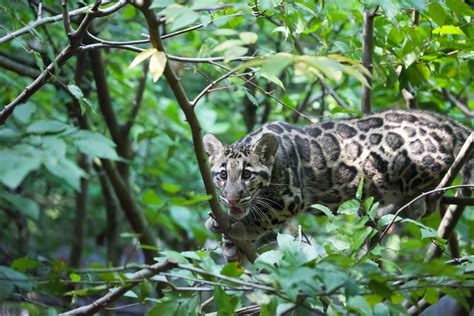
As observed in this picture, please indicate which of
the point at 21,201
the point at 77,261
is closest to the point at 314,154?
the point at 77,261

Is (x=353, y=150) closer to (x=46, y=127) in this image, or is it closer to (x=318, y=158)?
(x=318, y=158)

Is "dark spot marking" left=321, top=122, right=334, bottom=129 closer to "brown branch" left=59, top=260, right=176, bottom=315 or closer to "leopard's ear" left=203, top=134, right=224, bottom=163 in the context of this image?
"leopard's ear" left=203, top=134, right=224, bottom=163

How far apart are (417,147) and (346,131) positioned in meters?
0.61

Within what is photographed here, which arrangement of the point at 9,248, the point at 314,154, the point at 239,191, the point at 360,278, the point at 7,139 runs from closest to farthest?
the point at 7,139, the point at 360,278, the point at 239,191, the point at 314,154, the point at 9,248

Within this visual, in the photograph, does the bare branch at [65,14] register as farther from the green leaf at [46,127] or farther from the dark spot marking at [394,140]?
the dark spot marking at [394,140]

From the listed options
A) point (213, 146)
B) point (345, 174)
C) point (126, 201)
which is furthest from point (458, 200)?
point (126, 201)

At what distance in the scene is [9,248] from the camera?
738cm

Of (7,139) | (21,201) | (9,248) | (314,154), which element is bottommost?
(9,248)

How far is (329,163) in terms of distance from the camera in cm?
592

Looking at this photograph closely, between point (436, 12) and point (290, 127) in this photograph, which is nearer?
point (436, 12)

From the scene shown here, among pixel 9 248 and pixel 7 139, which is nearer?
pixel 7 139

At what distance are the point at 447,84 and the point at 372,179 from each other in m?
1.06

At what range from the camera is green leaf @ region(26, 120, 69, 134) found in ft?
7.89

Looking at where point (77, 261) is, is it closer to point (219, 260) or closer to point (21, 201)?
point (219, 260)
